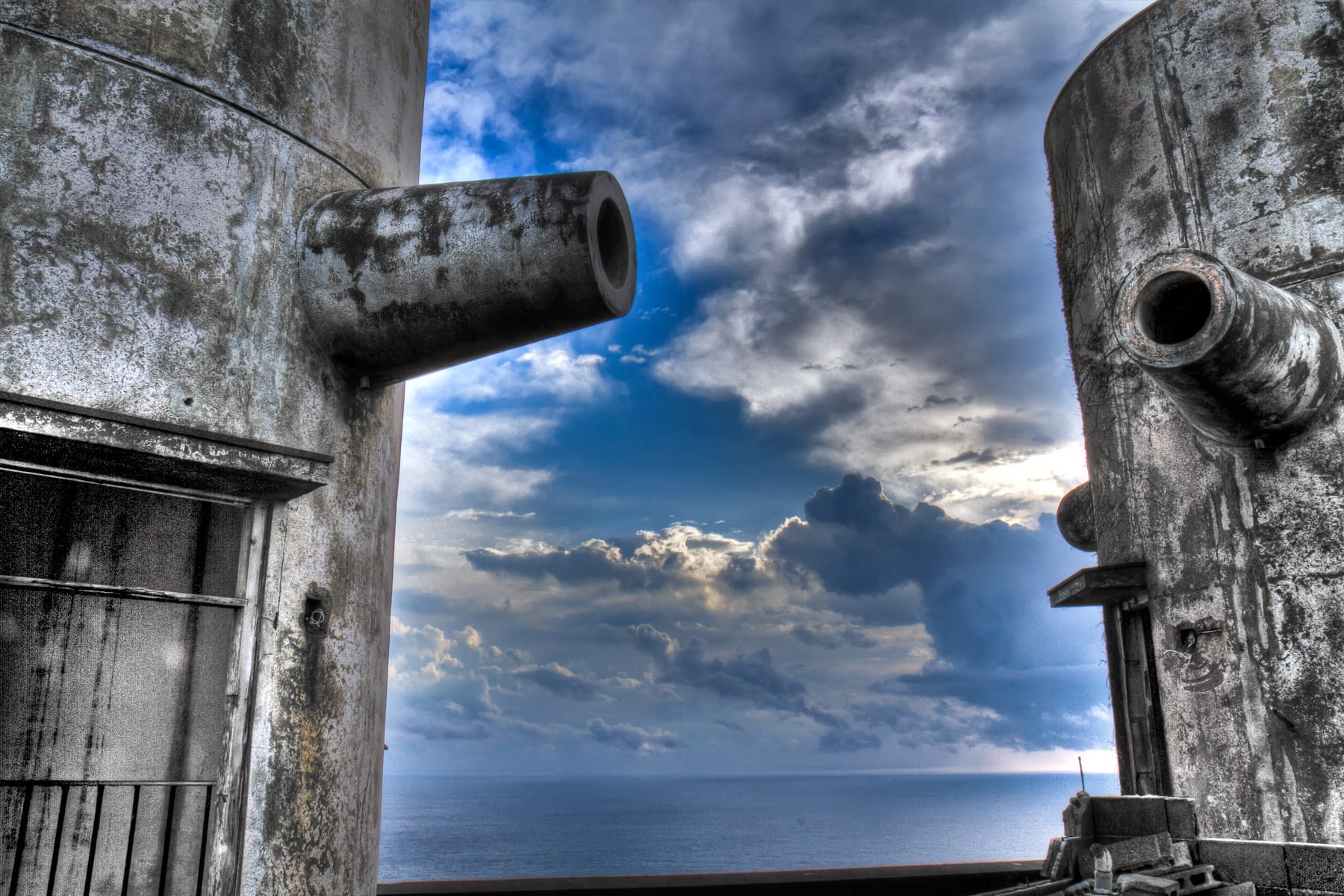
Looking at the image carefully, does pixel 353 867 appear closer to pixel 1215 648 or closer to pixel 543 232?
pixel 543 232

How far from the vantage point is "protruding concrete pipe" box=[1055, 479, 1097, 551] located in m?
12.4

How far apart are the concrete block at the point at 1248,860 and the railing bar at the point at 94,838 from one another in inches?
298

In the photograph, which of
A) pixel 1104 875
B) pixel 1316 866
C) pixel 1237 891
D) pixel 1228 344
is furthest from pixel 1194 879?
pixel 1228 344

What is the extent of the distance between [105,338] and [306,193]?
6.15 ft

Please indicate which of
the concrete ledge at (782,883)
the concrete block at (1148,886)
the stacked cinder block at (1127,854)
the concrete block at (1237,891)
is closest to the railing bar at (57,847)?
the concrete ledge at (782,883)

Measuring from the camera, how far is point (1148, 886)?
19.4 ft

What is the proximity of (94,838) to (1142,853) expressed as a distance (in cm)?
710

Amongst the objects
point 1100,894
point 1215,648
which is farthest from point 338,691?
point 1215,648

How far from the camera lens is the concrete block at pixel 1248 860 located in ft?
21.8

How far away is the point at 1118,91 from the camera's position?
10492 millimetres

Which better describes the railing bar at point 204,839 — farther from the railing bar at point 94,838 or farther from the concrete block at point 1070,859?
the concrete block at point 1070,859

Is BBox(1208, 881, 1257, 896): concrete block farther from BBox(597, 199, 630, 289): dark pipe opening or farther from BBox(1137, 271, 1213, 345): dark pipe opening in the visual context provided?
BBox(597, 199, 630, 289): dark pipe opening

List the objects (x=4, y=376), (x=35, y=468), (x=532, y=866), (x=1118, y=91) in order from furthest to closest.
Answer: (x=532, y=866) < (x=1118, y=91) < (x=35, y=468) < (x=4, y=376)

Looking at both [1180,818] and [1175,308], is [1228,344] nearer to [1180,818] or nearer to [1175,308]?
[1175,308]
